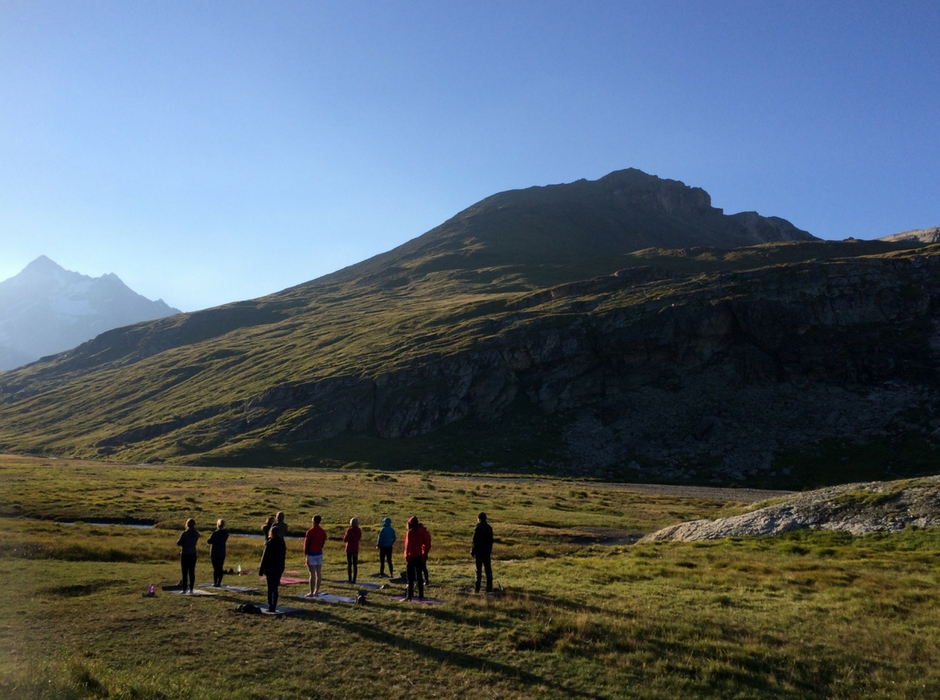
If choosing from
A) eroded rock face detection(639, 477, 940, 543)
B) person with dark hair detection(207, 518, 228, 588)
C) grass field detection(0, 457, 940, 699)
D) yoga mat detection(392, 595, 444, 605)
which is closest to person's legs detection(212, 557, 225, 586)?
person with dark hair detection(207, 518, 228, 588)

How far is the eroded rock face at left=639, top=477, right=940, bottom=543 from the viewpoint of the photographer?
123 ft

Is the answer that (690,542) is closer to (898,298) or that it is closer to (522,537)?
(522,537)

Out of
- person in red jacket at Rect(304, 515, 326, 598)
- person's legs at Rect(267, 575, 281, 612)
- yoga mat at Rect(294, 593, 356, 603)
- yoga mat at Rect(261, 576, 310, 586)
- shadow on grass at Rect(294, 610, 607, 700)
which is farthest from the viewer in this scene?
yoga mat at Rect(261, 576, 310, 586)

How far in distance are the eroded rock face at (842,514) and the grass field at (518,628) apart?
1.63 meters

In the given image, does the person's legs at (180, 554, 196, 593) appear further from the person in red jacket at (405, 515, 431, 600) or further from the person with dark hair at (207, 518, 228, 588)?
the person in red jacket at (405, 515, 431, 600)

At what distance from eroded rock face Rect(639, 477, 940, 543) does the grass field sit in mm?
1634

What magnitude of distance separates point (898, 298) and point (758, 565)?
142 metres

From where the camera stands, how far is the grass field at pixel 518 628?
13.9 meters

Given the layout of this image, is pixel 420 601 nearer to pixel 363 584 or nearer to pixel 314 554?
pixel 314 554

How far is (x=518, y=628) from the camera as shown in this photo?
58.0ft

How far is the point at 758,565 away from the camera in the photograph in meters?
30.8

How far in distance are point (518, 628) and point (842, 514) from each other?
104ft

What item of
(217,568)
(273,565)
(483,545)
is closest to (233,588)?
(217,568)

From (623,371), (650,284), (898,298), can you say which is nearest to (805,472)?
(623,371)
